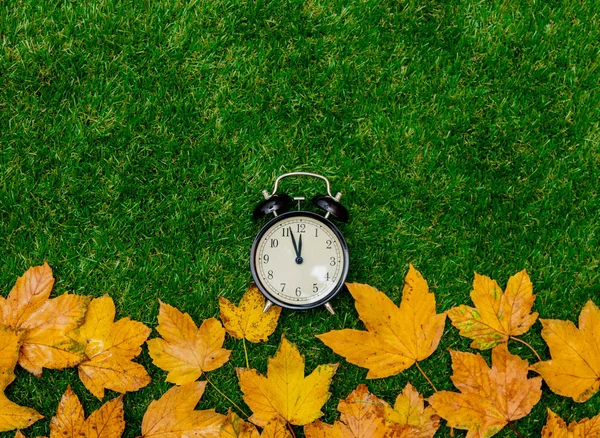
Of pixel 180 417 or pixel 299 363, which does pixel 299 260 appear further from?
pixel 180 417

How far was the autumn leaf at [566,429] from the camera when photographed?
2246mm

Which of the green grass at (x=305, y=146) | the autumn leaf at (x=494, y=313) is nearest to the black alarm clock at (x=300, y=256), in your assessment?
the green grass at (x=305, y=146)

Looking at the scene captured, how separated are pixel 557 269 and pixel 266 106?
1422 mm

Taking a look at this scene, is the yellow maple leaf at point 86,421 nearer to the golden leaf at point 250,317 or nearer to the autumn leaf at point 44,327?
the autumn leaf at point 44,327

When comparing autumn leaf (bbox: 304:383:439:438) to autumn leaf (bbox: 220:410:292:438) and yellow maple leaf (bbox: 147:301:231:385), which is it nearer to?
autumn leaf (bbox: 220:410:292:438)

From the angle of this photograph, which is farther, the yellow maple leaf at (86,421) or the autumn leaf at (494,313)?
the autumn leaf at (494,313)

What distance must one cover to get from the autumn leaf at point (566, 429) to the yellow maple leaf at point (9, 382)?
1.96 metres

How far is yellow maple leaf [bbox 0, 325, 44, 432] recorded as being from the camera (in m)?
2.22

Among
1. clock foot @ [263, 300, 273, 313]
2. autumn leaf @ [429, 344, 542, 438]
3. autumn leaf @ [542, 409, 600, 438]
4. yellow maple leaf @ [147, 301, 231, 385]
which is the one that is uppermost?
clock foot @ [263, 300, 273, 313]

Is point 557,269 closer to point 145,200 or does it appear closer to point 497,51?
point 497,51

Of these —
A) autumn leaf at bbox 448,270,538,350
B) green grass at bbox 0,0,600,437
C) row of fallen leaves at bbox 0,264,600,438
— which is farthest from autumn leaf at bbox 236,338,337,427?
autumn leaf at bbox 448,270,538,350

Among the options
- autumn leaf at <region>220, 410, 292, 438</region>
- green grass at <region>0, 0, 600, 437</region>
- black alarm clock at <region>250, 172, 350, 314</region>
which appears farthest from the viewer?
green grass at <region>0, 0, 600, 437</region>

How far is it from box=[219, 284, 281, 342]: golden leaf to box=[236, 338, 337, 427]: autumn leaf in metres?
0.11

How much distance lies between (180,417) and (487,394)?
1175mm
